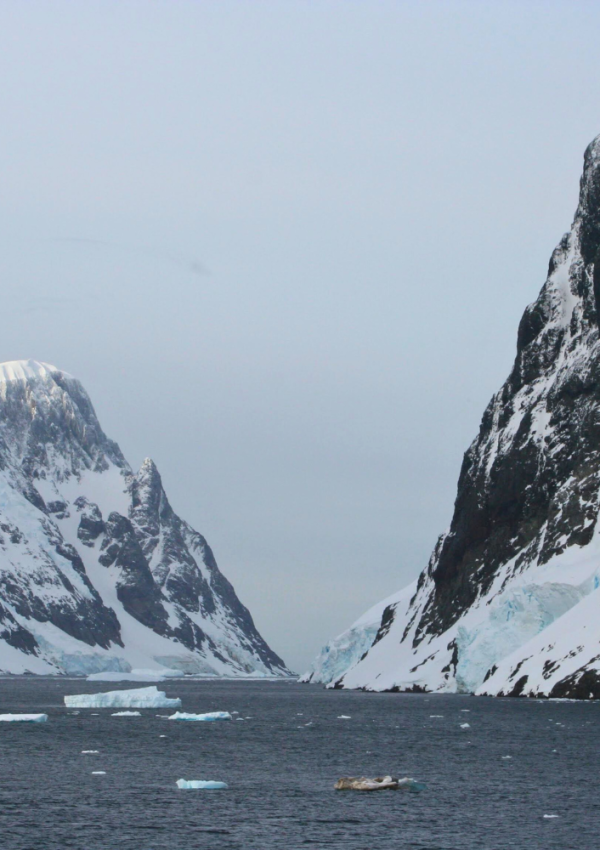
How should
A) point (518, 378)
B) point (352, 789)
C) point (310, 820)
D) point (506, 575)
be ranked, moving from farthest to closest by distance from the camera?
1. point (518, 378)
2. point (506, 575)
3. point (352, 789)
4. point (310, 820)

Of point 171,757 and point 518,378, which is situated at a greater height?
point 518,378

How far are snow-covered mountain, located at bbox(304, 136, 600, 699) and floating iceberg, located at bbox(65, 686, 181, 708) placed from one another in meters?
31.2

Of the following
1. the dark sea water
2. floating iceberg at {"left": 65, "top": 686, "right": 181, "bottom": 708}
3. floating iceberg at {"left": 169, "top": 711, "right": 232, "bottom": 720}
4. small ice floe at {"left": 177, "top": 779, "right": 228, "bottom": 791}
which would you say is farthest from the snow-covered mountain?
small ice floe at {"left": 177, "top": 779, "right": 228, "bottom": 791}

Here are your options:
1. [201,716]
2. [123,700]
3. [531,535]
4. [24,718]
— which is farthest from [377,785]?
[531,535]

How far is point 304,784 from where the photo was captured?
180ft

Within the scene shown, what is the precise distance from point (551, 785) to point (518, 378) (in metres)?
123

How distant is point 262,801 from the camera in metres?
49.4

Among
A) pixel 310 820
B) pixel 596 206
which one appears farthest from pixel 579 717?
pixel 596 206

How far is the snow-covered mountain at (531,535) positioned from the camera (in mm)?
119500

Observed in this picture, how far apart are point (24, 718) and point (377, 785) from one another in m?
45.1

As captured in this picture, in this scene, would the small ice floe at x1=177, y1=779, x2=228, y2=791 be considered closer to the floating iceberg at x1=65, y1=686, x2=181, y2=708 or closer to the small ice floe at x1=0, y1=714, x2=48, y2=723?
the small ice floe at x1=0, y1=714, x2=48, y2=723

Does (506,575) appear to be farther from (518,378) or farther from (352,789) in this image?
(352,789)

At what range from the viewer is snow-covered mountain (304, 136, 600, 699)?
120 meters

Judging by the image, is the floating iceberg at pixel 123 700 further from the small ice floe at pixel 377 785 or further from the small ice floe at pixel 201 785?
the small ice floe at pixel 377 785
